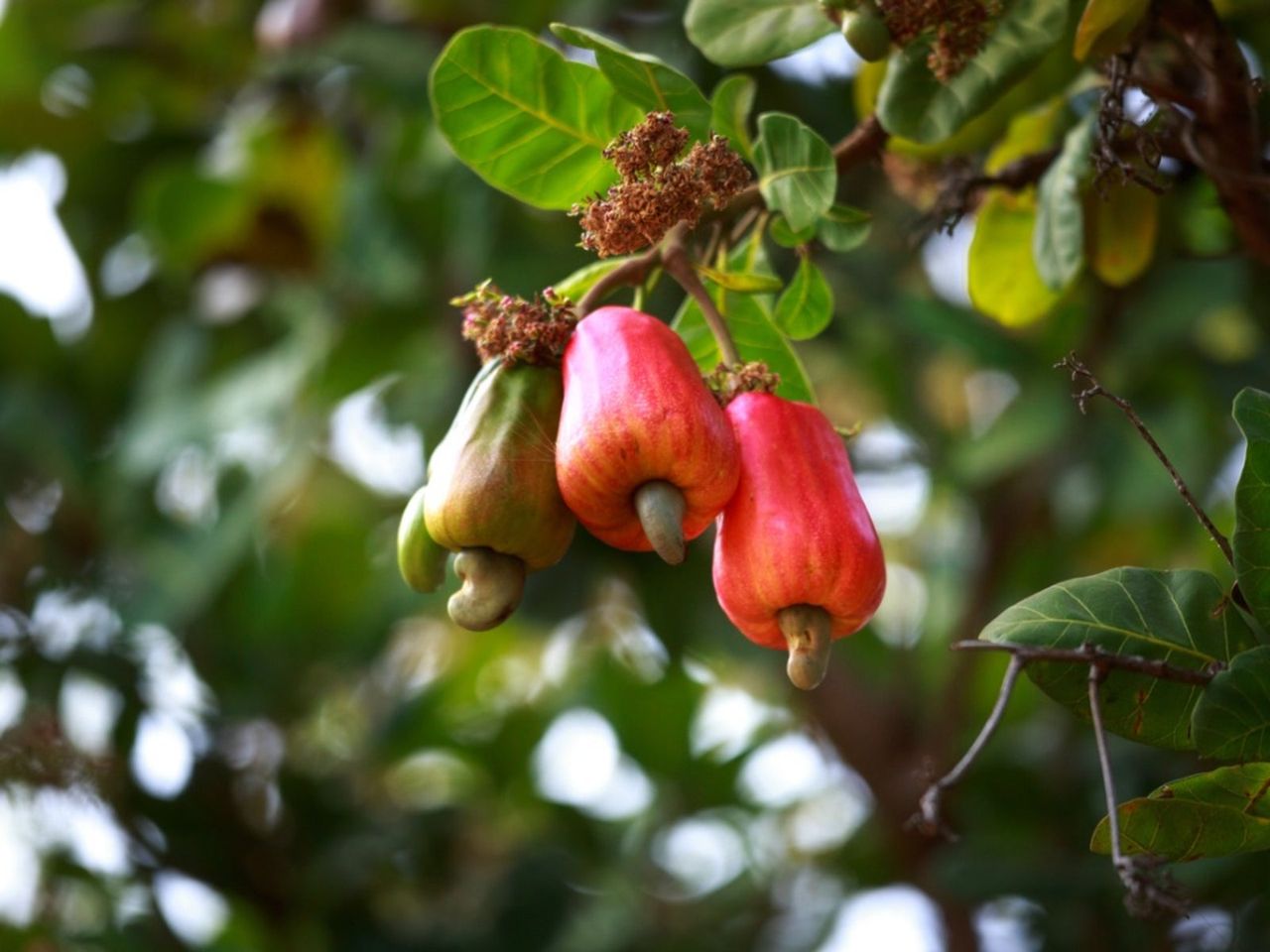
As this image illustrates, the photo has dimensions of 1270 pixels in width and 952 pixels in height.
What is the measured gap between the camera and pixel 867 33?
2.90 feet

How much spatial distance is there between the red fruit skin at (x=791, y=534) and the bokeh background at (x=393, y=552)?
90cm

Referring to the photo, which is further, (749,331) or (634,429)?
(749,331)

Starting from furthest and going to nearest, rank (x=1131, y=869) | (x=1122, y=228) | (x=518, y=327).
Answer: (x=1122, y=228) → (x=518, y=327) → (x=1131, y=869)

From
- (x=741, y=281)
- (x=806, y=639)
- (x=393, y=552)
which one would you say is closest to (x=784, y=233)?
(x=741, y=281)

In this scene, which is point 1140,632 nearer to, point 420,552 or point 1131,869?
point 1131,869

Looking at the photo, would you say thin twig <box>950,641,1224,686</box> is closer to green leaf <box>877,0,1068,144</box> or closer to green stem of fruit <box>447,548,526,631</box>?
green stem of fruit <box>447,548,526,631</box>

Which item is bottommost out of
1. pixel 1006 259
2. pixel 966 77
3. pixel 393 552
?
pixel 393 552

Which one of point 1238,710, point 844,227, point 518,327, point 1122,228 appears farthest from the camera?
point 1122,228

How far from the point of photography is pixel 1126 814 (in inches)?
29.9

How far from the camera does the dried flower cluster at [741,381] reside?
86 cm

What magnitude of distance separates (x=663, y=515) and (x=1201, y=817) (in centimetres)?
31

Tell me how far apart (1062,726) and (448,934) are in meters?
0.87

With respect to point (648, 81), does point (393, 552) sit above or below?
below

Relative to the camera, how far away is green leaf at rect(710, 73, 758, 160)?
3.10 ft
